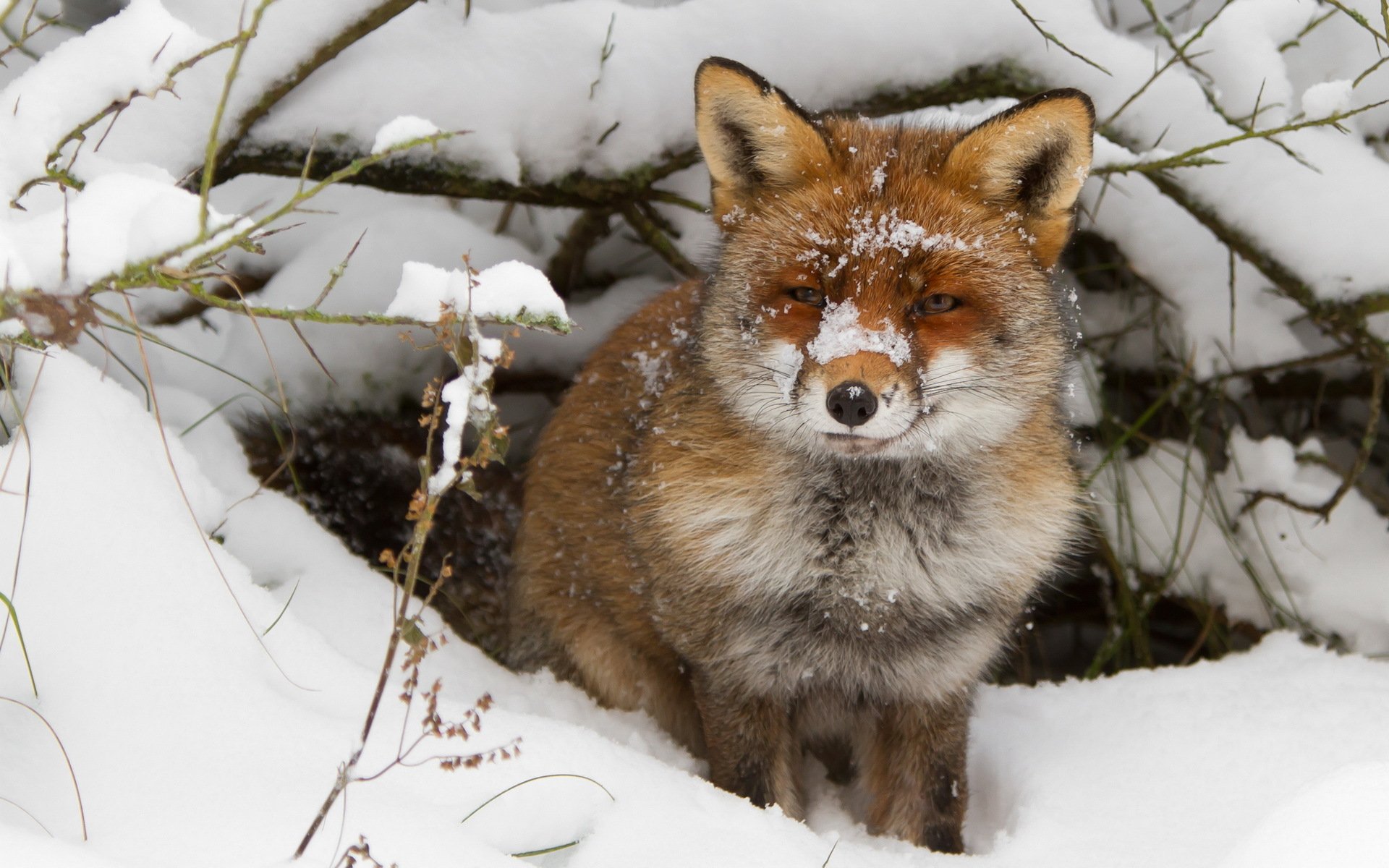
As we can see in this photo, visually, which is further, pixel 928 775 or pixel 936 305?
pixel 928 775

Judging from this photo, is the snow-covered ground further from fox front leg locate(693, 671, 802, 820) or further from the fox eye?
the fox eye

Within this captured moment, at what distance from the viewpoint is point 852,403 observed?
7.53 feet

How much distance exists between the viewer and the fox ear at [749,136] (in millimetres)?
2623

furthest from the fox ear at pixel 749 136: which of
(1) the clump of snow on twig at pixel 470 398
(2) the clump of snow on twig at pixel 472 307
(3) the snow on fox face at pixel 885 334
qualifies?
(1) the clump of snow on twig at pixel 470 398

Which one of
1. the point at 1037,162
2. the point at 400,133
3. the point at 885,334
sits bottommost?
the point at 885,334

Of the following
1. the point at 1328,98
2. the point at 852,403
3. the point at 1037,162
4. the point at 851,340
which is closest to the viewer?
the point at 852,403

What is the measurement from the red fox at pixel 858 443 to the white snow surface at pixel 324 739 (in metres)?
0.35

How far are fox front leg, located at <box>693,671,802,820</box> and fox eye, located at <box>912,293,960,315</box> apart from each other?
3.63 feet

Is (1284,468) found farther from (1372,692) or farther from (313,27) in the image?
(313,27)

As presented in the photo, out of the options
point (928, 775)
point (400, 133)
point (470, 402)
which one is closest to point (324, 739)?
point (470, 402)

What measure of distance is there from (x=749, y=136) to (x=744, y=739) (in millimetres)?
1572

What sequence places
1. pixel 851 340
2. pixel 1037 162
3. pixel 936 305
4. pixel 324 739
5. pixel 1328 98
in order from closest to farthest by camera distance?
pixel 324 739 → pixel 851 340 → pixel 936 305 → pixel 1037 162 → pixel 1328 98

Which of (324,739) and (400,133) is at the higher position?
(400,133)

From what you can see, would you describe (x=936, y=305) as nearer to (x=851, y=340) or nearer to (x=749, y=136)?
(x=851, y=340)
